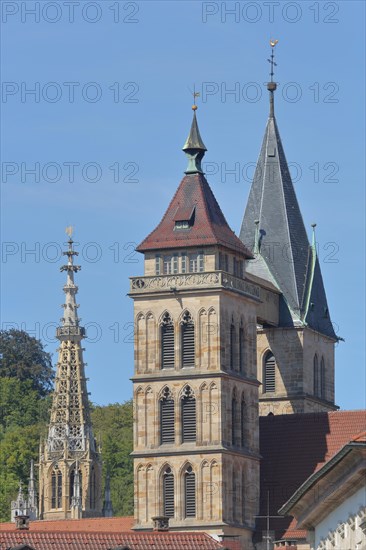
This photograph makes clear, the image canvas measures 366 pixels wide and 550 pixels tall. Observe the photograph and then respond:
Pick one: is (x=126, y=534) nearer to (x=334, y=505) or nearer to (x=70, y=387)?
(x=334, y=505)

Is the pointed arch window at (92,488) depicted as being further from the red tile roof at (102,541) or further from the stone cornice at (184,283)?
the red tile roof at (102,541)

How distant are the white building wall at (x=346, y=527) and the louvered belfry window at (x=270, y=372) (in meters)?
61.0

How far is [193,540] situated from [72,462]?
154ft

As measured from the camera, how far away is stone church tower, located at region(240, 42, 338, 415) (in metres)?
86.4

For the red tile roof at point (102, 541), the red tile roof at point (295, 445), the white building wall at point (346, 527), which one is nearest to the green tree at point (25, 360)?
the red tile roof at point (295, 445)

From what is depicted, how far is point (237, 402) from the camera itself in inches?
3108

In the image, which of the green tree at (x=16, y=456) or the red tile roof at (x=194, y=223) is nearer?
the red tile roof at (x=194, y=223)

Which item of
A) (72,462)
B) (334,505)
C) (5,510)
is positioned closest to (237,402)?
(72,462)

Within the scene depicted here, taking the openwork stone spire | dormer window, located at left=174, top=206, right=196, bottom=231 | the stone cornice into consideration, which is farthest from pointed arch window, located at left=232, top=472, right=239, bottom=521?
the openwork stone spire

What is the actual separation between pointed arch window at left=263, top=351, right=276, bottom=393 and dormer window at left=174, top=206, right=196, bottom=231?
8884mm

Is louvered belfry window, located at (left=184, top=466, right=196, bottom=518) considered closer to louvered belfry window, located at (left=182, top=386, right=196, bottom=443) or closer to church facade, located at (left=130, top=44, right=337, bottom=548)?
church facade, located at (left=130, top=44, right=337, bottom=548)

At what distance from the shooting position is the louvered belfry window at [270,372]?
86.7 m

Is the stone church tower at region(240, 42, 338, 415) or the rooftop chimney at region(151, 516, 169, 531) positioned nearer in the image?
the rooftop chimney at region(151, 516, 169, 531)

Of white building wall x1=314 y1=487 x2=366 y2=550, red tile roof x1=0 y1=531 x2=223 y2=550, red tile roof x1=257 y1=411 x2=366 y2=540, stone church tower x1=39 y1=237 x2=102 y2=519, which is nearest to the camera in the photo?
white building wall x1=314 y1=487 x2=366 y2=550
